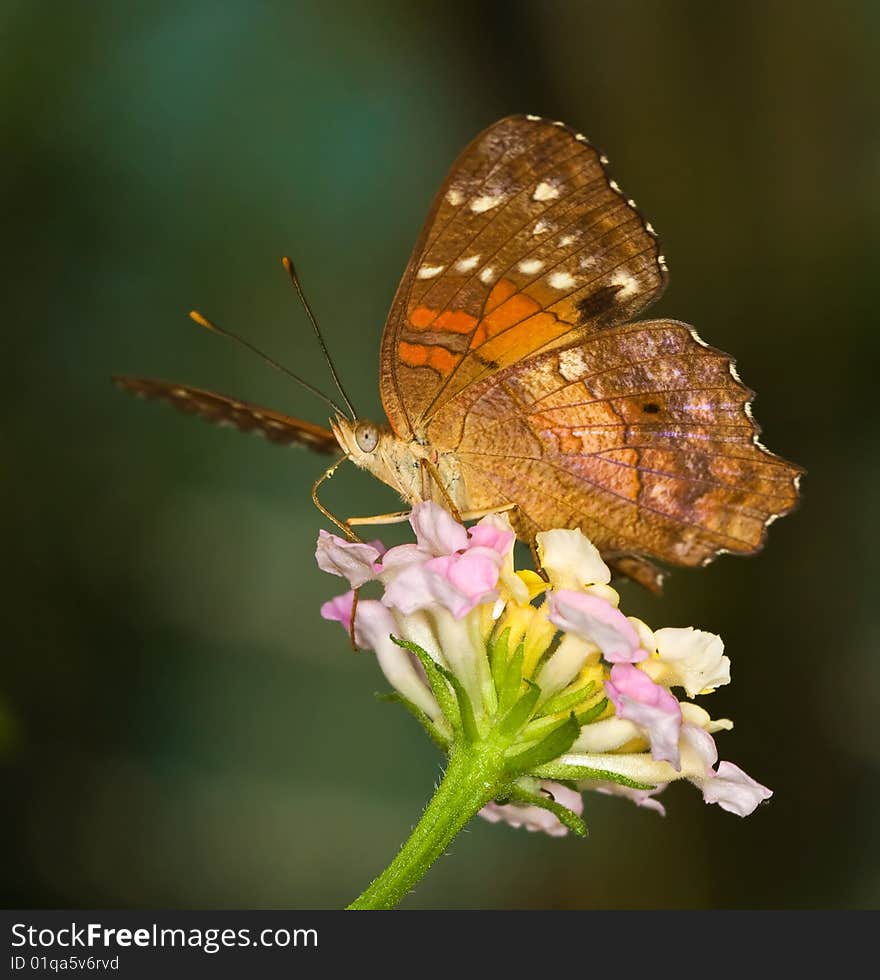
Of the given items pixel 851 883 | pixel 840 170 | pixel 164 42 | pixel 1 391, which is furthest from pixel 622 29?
pixel 851 883

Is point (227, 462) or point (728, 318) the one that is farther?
point (728, 318)

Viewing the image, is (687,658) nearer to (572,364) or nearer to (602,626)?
(602,626)

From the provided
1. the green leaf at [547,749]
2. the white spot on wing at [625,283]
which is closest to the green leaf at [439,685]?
the green leaf at [547,749]

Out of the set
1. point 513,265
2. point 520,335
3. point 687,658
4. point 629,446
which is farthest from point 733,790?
point 513,265

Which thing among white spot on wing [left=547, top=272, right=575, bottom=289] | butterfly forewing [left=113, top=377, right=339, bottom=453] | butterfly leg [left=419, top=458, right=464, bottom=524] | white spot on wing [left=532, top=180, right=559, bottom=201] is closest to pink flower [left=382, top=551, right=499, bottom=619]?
butterfly leg [left=419, top=458, right=464, bottom=524]

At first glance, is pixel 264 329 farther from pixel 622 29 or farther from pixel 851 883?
pixel 851 883

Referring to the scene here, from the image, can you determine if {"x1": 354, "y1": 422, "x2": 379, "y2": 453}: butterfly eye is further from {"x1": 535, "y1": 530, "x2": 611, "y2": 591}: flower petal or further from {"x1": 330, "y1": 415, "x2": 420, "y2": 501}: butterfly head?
{"x1": 535, "y1": 530, "x2": 611, "y2": 591}: flower petal

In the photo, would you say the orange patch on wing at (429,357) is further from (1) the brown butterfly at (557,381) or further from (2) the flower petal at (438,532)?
(2) the flower petal at (438,532)
